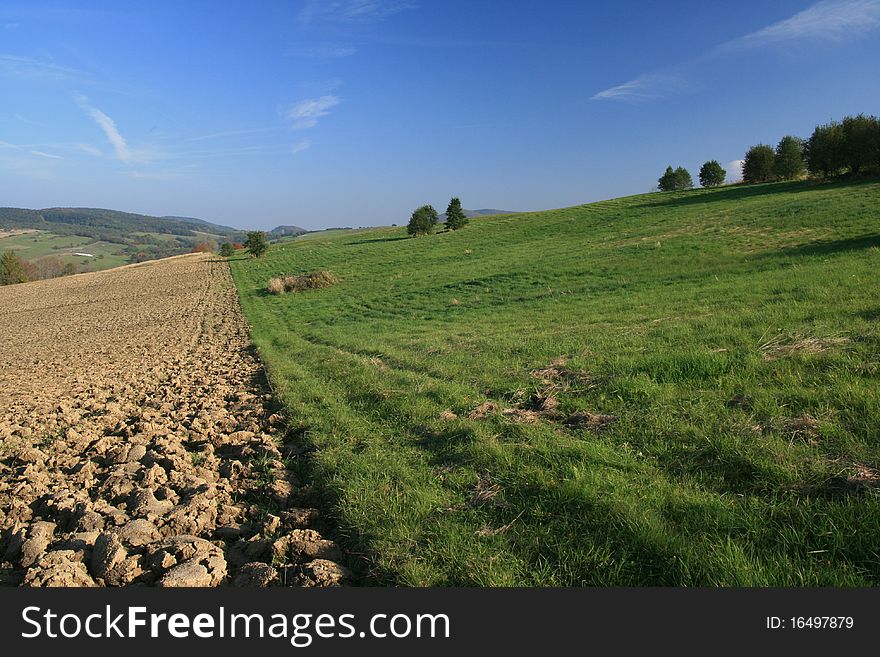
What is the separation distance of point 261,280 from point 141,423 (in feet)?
116

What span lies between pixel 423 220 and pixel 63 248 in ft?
482

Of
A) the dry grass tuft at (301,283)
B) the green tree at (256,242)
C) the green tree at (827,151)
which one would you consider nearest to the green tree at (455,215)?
the green tree at (256,242)

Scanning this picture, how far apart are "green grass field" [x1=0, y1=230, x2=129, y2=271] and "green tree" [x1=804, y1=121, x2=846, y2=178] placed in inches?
5615

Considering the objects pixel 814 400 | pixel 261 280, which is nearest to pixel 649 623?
pixel 814 400

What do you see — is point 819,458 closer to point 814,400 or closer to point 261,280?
point 814,400

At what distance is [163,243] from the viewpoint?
561 feet

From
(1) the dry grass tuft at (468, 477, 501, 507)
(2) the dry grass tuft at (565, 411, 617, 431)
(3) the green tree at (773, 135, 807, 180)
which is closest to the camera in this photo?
(1) the dry grass tuft at (468, 477, 501, 507)

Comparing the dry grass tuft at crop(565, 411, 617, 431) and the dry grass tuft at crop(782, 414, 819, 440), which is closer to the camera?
the dry grass tuft at crop(782, 414, 819, 440)

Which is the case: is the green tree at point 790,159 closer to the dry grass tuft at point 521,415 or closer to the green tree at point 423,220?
the green tree at point 423,220

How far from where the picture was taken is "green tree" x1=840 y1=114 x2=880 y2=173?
46.9 m

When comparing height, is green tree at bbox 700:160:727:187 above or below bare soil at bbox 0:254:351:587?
above

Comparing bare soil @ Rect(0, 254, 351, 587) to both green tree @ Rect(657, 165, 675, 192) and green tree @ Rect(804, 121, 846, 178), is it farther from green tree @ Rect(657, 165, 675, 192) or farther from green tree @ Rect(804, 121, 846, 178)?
green tree @ Rect(657, 165, 675, 192)

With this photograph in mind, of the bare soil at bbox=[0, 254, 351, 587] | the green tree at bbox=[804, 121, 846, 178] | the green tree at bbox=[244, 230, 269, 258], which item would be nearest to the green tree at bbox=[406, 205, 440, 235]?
the green tree at bbox=[244, 230, 269, 258]

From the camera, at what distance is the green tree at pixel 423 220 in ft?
219
